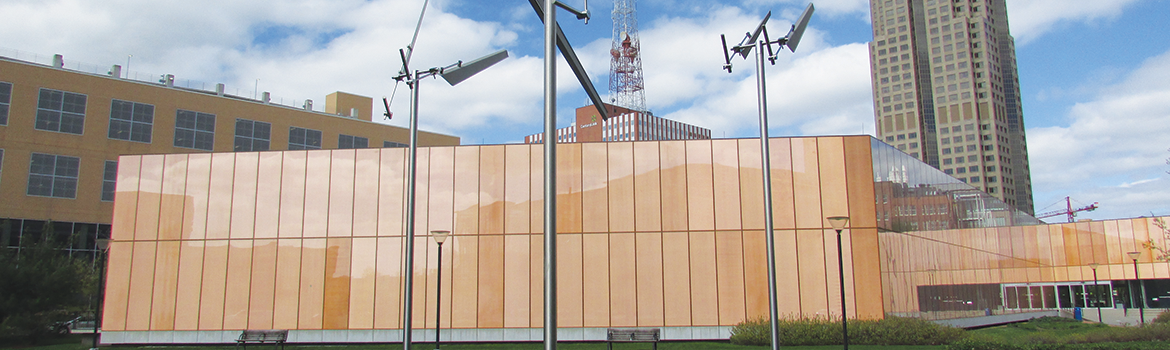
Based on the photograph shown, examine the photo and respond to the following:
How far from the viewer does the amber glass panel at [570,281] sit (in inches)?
1019

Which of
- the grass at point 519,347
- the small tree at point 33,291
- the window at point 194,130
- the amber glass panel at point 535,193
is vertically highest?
the window at point 194,130

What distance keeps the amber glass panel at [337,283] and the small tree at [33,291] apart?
469 inches

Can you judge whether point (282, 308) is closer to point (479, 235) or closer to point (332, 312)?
point (332, 312)

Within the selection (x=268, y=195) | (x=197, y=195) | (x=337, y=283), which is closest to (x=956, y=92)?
(x=337, y=283)

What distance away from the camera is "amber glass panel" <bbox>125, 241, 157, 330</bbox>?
1088 inches

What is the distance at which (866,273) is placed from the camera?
82.2 ft

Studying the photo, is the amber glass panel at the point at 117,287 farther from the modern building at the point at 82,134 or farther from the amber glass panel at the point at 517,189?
the modern building at the point at 82,134

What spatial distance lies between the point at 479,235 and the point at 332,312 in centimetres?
620

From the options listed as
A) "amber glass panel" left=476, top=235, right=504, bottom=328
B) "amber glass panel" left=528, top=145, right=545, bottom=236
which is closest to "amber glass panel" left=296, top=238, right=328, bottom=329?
"amber glass panel" left=476, top=235, right=504, bottom=328

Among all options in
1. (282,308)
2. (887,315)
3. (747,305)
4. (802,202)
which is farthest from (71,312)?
(887,315)

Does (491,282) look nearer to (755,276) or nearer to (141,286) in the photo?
(755,276)

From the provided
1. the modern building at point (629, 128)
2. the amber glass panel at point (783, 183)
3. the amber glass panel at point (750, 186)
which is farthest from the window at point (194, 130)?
the modern building at point (629, 128)

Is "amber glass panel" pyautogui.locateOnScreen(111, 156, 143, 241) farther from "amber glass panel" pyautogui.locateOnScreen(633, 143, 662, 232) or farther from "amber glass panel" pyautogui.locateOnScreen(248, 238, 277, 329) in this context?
"amber glass panel" pyautogui.locateOnScreen(633, 143, 662, 232)

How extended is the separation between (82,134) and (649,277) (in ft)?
170
